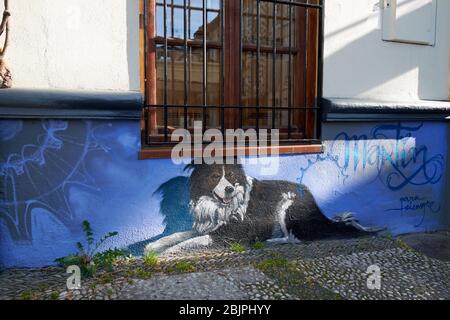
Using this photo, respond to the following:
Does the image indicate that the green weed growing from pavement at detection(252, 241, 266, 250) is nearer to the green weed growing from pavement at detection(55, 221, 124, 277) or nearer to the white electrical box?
the green weed growing from pavement at detection(55, 221, 124, 277)

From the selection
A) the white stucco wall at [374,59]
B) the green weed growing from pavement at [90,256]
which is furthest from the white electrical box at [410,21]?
the green weed growing from pavement at [90,256]

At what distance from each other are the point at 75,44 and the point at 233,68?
1.56m

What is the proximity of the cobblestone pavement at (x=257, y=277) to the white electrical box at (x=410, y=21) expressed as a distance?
250cm

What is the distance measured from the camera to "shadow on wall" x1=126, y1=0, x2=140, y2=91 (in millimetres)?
3494

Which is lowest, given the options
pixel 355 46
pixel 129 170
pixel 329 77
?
pixel 129 170

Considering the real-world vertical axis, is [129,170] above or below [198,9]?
below

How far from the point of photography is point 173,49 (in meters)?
3.89

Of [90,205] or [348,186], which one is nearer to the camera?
[90,205]

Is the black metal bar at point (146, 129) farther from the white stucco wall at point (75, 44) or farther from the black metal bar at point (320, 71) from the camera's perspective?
the black metal bar at point (320, 71)

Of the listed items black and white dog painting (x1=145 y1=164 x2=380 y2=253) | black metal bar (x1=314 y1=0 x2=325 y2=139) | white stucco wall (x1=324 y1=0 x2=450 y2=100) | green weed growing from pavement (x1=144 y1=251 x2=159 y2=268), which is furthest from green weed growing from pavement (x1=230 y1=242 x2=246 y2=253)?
white stucco wall (x1=324 y1=0 x2=450 y2=100)

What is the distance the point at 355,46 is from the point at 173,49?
2036 mm

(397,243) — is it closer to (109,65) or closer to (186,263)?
(186,263)
